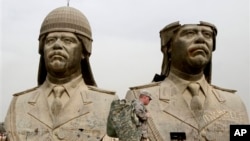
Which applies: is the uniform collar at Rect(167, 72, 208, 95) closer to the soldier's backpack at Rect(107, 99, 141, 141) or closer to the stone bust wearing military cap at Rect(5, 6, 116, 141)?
the stone bust wearing military cap at Rect(5, 6, 116, 141)

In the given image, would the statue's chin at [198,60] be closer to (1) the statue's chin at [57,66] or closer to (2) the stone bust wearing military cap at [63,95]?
(2) the stone bust wearing military cap at [63,95]

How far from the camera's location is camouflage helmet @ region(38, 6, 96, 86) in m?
11.7

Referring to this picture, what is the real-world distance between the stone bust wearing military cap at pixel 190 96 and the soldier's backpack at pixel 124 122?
8.09ft

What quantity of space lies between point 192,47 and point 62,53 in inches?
95.7

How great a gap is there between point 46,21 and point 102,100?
76.1 inches

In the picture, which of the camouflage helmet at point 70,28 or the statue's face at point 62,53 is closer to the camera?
the statue's face at point 62,53

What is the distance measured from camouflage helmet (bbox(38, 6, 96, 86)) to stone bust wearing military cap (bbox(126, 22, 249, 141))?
1081 mm

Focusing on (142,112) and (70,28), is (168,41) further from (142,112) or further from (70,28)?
(142,112)

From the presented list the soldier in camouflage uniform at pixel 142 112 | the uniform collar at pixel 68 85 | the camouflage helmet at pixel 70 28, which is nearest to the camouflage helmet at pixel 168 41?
A: the camouflage helmet at pixel 70 28

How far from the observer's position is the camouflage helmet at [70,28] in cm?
1174

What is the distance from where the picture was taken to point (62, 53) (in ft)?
37.4

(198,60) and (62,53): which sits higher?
(62,53)

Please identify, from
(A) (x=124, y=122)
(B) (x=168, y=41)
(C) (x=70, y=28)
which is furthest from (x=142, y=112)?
(C) (x=70, y=28)

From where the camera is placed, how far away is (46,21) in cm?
1194
